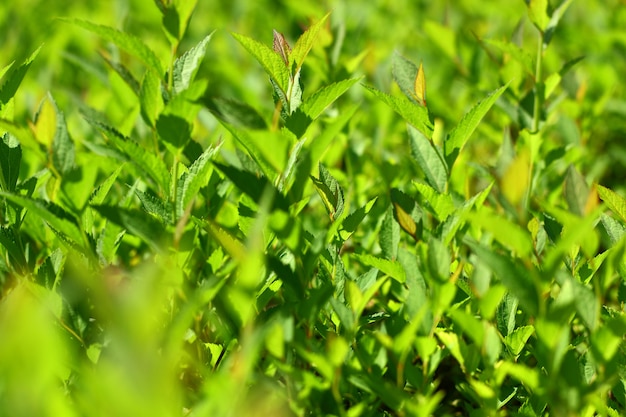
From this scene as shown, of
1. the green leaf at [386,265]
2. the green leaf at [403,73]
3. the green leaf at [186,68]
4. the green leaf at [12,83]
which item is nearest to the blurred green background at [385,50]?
the green leaf at [403,73]

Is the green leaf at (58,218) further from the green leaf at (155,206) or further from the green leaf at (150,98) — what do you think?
the green leaf at (150,98)

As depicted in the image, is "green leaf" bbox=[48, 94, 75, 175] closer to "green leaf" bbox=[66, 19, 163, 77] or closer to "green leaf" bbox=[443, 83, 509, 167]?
"green leaf" bbox=[66, 19, 163, 77]

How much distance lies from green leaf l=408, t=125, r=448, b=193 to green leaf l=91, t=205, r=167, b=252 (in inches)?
25.4

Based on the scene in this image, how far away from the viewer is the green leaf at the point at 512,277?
3.64 ft

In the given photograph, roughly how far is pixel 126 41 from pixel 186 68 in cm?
13

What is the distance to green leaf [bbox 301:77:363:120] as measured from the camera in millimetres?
1356

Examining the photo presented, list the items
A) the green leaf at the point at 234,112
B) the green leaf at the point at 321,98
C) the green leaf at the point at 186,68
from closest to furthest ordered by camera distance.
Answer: the green leaf at the point at 234,112
the green leaf at the point at 321,98
the green leaf at the point at 186,68

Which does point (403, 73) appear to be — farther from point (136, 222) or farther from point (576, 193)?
point (136, 222)

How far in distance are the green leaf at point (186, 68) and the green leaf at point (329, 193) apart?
33 cm

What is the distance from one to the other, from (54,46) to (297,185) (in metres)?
2.50

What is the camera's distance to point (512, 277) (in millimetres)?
1123

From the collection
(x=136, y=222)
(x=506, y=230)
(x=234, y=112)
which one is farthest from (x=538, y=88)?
(x=136, y=222)

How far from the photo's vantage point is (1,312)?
4.59 feet

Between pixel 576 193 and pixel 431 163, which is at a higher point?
pixel 576 193
